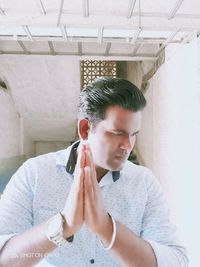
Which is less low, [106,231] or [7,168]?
[106,231]

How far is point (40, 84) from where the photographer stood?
3982mm

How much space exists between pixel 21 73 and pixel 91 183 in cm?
333

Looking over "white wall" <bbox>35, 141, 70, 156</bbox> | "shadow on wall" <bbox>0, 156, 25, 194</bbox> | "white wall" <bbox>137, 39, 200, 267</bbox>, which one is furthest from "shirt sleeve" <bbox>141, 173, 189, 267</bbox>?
"white wall" <bbox>35, 141, 70, 156</bbox>

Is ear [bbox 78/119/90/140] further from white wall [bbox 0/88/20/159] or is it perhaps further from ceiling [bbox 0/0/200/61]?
white wall [bbox 0/88/20/159]

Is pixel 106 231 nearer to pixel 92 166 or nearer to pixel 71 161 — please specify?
pixel 92 166

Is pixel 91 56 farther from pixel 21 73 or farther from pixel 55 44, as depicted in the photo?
pixel 21 73

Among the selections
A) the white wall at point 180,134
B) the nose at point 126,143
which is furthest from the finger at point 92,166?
the white wall at point 180,134

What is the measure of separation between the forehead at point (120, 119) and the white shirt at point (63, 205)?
0.15 m

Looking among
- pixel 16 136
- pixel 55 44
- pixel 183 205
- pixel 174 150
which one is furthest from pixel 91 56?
pixel 16 136

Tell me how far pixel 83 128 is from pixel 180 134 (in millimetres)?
1415

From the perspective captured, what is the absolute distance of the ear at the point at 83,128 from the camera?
2.62 feet

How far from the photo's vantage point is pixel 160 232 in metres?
0.79

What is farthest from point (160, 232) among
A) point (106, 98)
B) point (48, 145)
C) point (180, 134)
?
point (48, 145)

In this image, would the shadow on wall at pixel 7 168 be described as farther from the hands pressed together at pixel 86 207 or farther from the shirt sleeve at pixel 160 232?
the hands pressed together at pixel 86 207
